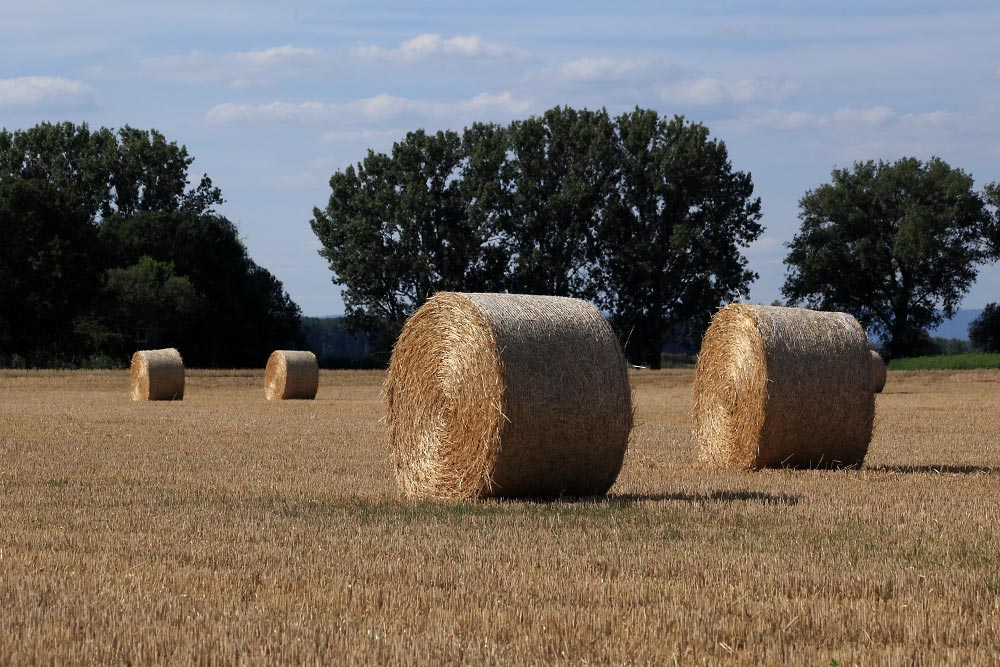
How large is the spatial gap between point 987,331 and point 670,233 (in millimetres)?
17100

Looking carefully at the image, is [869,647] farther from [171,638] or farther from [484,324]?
[484,324]

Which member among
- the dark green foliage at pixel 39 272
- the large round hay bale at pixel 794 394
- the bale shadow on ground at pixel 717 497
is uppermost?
the dark green foliage at pixel 39 272

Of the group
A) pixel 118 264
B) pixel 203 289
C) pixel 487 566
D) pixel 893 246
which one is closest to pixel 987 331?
pixel 893 246

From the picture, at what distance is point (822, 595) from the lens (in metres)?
6.79

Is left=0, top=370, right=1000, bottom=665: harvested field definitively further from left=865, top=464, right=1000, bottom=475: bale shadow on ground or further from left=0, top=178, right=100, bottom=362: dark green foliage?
left=0, top=178, right=100, bottom=362: dark green foliage

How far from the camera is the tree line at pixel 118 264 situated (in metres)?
50.0

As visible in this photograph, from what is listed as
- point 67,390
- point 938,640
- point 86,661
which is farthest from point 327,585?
point 67,390

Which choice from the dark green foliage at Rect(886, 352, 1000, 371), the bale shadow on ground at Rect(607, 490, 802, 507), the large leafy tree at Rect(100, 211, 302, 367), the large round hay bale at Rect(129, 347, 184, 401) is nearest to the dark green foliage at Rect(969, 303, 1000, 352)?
the dark green foliage at Rect(886, 352, 1000, 371)

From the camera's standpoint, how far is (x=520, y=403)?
10.5 m

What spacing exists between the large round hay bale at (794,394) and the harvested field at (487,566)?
46 cm

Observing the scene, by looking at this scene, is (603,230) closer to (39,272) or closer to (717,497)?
(39,272)

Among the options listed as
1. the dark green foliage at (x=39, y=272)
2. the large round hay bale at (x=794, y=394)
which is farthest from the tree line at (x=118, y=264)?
the large round hay bale at (x=794, y=394)

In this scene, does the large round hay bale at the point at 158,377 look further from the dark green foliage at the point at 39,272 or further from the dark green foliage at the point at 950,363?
the dark green foliage at the point at 950,363

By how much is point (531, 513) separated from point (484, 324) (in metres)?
1.89
